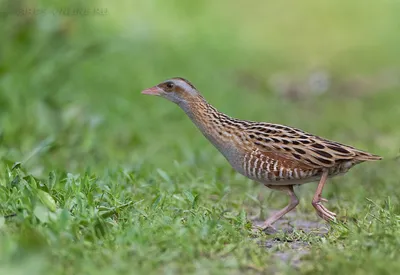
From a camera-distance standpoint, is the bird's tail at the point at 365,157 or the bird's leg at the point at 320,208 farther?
the bird's tail at the point at 365,157

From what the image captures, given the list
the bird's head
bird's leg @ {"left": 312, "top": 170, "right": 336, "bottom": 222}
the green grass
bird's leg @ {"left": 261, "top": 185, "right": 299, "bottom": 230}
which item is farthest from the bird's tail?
the bird's head

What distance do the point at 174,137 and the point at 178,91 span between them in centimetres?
298

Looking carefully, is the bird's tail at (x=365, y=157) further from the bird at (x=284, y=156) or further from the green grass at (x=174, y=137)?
the green grass at (x=174, y=137)

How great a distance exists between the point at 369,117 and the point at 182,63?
3.47 metres

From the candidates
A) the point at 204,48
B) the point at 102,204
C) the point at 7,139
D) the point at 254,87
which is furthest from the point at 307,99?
the point at 102,204

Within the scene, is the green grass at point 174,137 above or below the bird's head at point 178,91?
below

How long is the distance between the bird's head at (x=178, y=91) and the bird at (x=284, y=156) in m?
0.38

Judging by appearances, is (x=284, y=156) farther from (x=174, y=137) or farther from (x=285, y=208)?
(x=174, y=137)

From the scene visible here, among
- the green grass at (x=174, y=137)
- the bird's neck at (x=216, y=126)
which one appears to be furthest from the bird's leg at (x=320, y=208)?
the bird's neck at (x=216, y=126)

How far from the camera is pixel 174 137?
9.73m

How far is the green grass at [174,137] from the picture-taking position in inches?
186

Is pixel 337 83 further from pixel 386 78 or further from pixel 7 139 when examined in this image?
pixel 7 139

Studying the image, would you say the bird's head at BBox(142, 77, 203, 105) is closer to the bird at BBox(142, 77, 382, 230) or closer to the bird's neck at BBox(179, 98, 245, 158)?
the bird's neck at BBox(179, 98, 245, 158)

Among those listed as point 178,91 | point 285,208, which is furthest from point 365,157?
point 178,91
